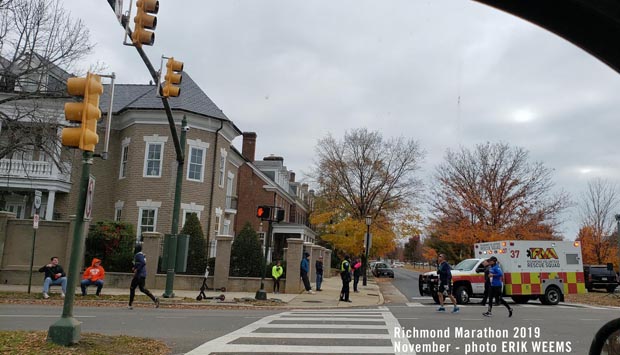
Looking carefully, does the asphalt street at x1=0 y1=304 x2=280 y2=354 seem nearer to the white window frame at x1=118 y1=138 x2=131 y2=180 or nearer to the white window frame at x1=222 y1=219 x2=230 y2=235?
the white window frame at x1=118 y1=138 x2=131 y2=180

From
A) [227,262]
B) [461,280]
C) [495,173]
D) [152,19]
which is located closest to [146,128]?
[227,262]

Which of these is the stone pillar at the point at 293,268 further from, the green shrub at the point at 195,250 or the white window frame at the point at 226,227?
the white window frame at the point at 226,227

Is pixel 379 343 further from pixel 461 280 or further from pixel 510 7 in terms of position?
pixel 461 280

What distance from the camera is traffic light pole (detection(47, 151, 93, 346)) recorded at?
24.8 ft

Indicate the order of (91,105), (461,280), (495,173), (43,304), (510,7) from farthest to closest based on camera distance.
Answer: (495,173)
(461,280)
(43,304)
(91,105)
(510,7)

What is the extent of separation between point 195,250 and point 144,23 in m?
16.0

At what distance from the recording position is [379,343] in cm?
880

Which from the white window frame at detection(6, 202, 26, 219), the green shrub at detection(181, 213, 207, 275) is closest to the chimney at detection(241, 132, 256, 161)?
the white window frame at detection(6, 202, 26, 219)

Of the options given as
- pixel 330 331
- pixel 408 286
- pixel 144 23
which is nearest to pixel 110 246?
pixel 330 331

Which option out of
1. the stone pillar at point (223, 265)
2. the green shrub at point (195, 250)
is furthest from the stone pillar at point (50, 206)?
the stone pillar at point (223, 265)

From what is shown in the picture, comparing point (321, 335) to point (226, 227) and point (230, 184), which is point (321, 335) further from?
point (230, 184)

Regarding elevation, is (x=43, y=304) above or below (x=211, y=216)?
below

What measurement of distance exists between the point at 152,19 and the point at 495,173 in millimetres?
37165

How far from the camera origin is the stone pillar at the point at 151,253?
21.6 meters
